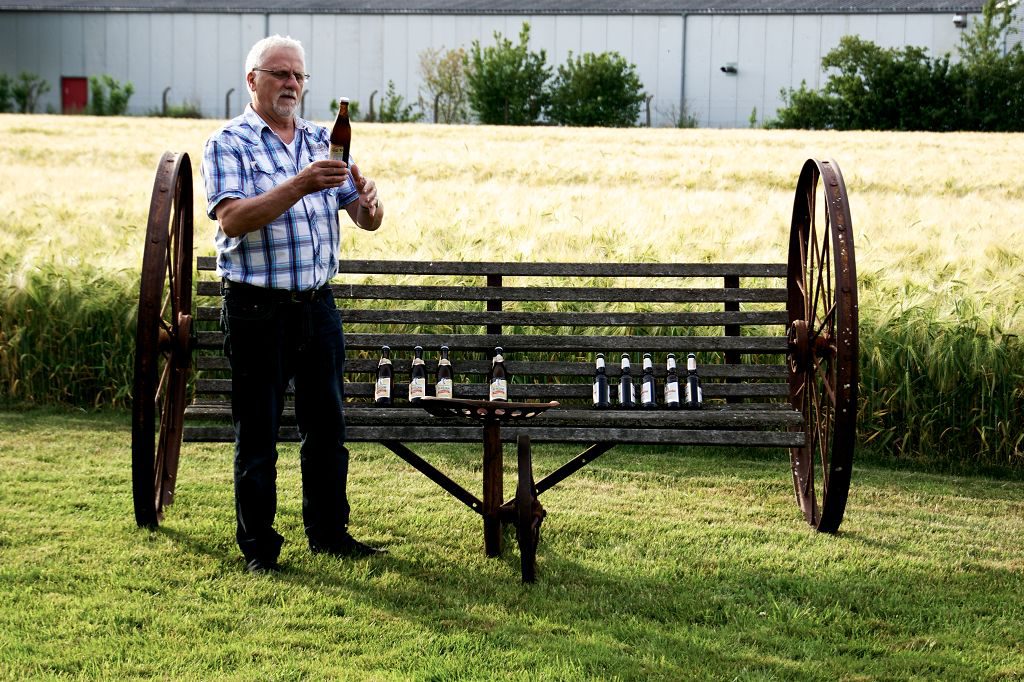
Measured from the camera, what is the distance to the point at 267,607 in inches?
173

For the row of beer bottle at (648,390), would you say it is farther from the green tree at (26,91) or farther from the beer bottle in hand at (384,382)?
the green tree at (26,91)

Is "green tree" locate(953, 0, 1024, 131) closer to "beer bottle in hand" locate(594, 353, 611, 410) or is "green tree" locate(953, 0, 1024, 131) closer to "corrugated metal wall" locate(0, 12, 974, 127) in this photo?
"corrugated metal wall" locate(0, 12, 974, 127)

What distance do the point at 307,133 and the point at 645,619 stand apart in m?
2.24

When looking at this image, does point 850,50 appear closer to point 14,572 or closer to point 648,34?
point 648,34

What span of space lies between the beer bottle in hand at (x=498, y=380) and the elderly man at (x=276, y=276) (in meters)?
0.76

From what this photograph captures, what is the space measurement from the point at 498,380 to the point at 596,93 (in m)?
30.0

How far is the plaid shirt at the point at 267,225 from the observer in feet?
14.7

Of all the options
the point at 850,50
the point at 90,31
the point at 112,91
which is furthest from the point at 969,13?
the point at 90,31

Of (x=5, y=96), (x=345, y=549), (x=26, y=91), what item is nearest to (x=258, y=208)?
(x=345, y=549)

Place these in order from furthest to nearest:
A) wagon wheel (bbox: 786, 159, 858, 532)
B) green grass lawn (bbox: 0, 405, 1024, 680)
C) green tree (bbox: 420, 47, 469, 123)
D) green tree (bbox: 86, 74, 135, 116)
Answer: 1. green tree (bbox: 420, 47, 469, 123)
2. green tree (bbox: 86, 74, 135, 116)
3. wagon wheel (bbox: 786, 159, 858, 532)
4. green grass lawn (bbox: 0, 405, 1024, 680)

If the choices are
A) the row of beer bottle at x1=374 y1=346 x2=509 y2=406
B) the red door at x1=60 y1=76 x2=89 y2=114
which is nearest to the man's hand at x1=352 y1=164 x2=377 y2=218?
the row of beer bottle at x1=374 y1=346 x2=509 y2=406

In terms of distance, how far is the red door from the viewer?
134ft

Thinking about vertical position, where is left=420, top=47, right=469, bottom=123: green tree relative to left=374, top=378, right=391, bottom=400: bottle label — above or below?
above

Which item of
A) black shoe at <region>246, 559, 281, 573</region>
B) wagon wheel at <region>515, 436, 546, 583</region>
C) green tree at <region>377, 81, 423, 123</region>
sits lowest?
black shoe at <region>246, 559, 281, 573</region>
